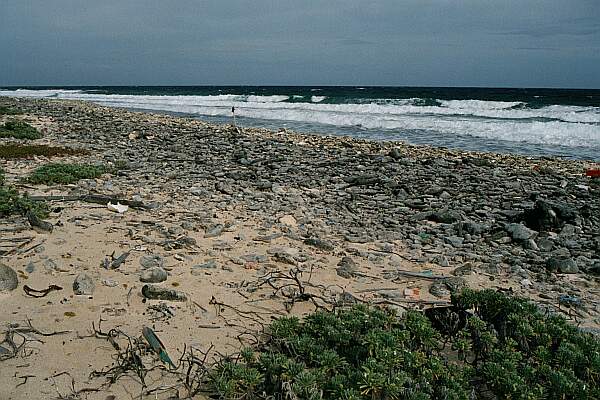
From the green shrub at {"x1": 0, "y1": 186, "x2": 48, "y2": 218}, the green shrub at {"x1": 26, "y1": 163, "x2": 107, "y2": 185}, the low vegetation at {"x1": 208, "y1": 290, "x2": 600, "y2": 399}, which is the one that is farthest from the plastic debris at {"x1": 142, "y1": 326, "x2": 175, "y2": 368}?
the green shrub at {"x1": 26, "y1": 163, "x2": 107, "y2": 185}

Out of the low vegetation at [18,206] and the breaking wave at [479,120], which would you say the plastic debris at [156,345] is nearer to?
the low vegetation at [18,206]

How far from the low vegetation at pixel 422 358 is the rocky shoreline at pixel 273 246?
55 cm

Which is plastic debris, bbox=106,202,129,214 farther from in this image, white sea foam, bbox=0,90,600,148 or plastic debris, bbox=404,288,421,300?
white sea foam, bbox=0,90,600,148

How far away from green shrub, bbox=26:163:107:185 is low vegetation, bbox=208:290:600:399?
5.03 metres

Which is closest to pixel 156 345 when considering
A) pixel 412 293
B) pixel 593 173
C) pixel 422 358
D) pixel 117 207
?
pixel 422 358

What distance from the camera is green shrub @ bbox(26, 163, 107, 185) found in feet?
22.2

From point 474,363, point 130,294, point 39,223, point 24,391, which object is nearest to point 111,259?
point 130,294

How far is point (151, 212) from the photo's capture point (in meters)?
5.71

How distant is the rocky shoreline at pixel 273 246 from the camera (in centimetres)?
334

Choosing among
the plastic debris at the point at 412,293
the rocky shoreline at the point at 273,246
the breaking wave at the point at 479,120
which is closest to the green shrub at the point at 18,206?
the rocky shoreline at the point at 273,246

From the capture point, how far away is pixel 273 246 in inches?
191

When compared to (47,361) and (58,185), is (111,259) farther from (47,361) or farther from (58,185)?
(58,185)

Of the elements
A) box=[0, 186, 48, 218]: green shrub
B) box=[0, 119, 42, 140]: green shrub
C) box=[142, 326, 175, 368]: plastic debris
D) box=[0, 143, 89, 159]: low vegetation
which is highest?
box=[0, 119, 42, 140]: green shrub

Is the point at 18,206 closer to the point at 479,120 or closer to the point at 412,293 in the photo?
the point at 412,293
